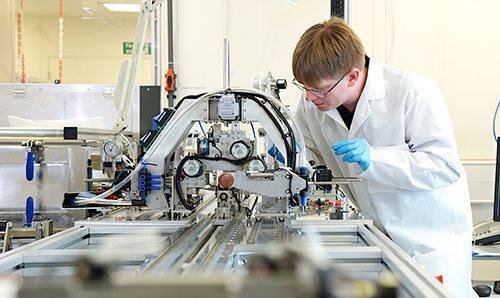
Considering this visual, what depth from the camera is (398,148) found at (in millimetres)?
1594

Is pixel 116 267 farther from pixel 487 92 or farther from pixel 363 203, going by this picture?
pixel 487 92

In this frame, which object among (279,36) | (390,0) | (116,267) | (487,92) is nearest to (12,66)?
(279,36)

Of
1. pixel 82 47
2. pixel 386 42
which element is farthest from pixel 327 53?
pixel 82 47

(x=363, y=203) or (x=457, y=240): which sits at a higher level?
(x=363, y=203)

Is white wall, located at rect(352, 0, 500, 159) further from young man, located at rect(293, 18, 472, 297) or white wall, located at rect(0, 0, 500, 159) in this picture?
young man, located at rect(293, 18, 472, 297)

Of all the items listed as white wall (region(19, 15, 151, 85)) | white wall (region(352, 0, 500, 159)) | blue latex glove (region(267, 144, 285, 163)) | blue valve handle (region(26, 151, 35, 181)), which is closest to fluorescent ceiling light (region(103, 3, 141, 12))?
white wall (region(19, 15, 151, 85))

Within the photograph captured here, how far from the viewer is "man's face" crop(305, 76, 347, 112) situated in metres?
1.53

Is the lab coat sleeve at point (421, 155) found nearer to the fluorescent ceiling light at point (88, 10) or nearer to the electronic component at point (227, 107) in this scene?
the electronic component at point (227, 107)

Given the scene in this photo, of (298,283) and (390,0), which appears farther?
(390,0)

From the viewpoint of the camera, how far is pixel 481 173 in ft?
10.6

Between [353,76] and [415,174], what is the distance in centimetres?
39

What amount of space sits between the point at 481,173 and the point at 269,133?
2406 millimetres

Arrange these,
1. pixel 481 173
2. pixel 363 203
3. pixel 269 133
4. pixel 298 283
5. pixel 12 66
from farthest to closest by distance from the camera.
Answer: pixel 12 66 → pixel 481 173 → pixel 363 203 → pixel 269 133 → pixel 298 283

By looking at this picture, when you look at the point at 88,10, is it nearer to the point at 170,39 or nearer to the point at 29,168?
the point at 170,39
